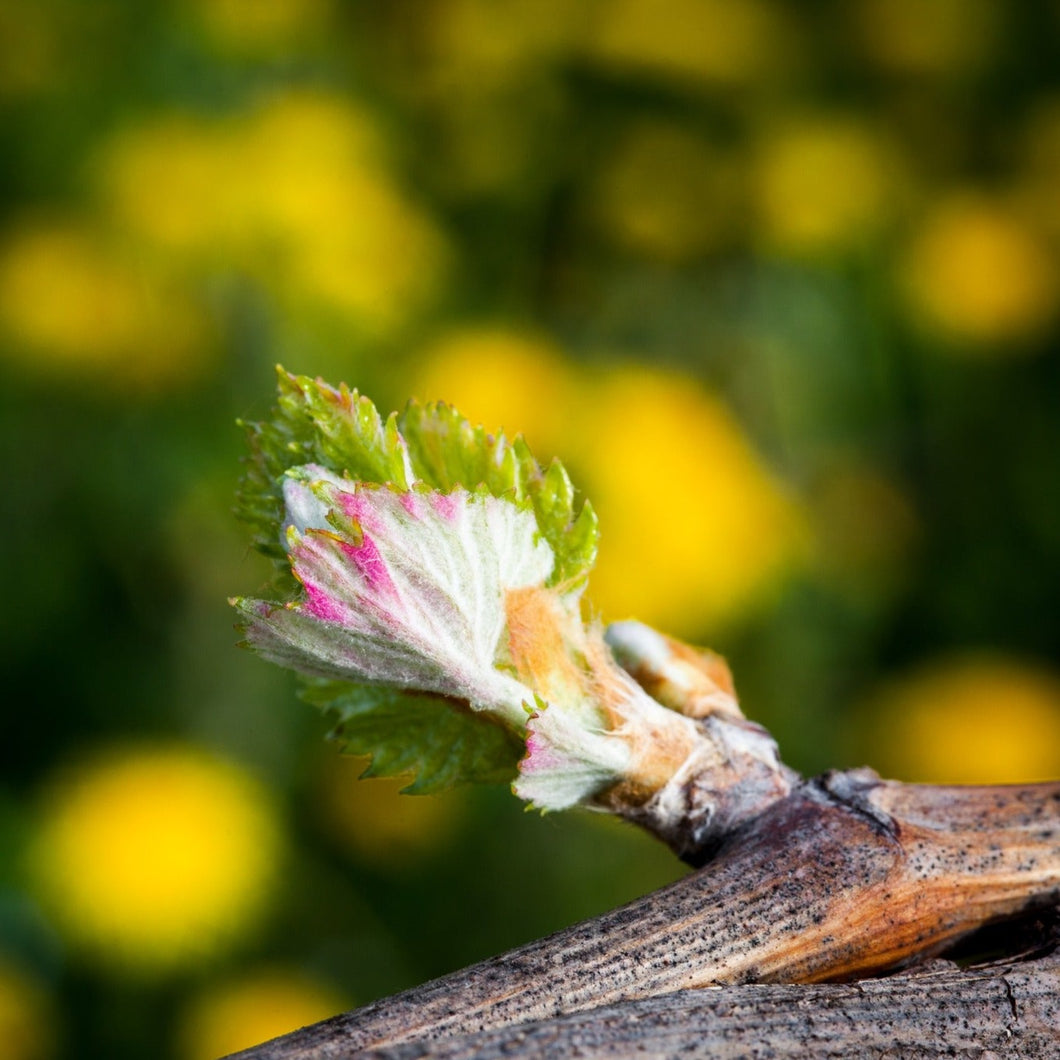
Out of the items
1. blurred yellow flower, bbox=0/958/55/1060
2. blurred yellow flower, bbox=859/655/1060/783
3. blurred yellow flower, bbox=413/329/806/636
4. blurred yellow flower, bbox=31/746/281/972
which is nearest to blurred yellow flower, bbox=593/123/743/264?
blurred yellow flower, bbox=413/329/806/636

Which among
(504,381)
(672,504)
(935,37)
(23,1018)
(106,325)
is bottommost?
(23,1018)

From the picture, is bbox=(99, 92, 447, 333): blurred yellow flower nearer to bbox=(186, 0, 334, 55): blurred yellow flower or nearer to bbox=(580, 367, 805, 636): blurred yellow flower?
bbox=(186, 0, 334, 55): blurred yellow flower

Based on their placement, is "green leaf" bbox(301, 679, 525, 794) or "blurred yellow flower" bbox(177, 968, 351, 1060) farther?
"blurred yellow flower" bbox(177, 968, 351, 1060)

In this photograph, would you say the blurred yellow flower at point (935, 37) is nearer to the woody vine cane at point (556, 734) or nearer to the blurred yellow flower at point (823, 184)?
the blurred yellow flower at point (823, 184)

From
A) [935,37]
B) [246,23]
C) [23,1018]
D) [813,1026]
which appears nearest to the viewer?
[813,1026]

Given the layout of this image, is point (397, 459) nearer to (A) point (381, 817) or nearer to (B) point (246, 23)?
(A) point (381, 817)

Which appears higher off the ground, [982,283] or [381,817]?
[982,283]

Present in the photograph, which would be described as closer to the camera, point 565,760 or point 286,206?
point 565,760

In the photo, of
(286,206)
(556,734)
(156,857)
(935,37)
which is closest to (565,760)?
(556,734)
